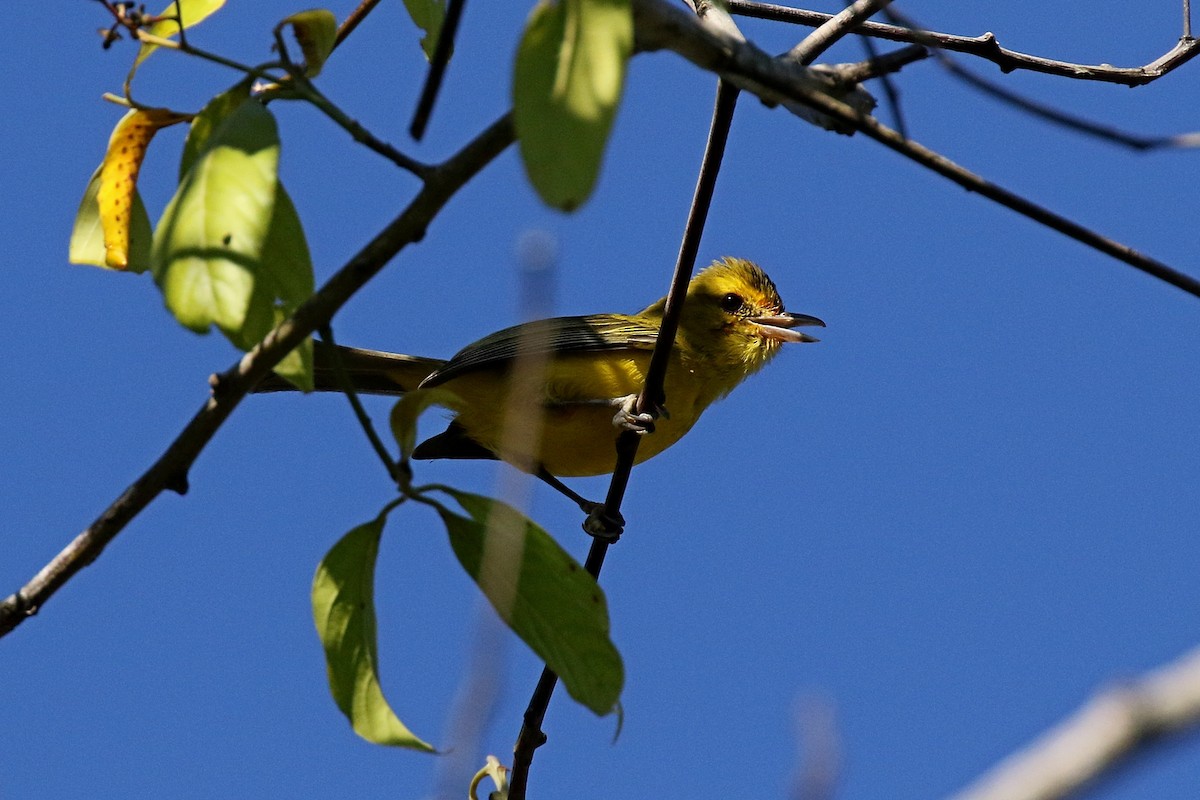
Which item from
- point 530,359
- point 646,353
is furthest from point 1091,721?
point 646,353

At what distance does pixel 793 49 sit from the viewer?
10.9 ft

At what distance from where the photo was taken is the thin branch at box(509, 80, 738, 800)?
328 centimetres

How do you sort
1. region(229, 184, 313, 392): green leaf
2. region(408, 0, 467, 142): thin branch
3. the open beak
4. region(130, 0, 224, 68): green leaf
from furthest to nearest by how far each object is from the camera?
the open beak → region(130, 0, 224, 68): green leaf → region(229, 184, 313, 392): green leaf → region(408, 0, 467, 142): thin branch

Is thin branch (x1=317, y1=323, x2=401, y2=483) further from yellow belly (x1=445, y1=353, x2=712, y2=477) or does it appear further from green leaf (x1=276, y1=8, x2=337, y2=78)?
yellow belly (x1=445, y1=353, x2=712, y2=477)

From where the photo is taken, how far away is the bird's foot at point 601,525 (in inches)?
200

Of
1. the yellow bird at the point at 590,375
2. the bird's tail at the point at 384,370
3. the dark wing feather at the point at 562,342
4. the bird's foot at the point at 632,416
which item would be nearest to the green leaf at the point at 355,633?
the bird's foot at the point at 632,416

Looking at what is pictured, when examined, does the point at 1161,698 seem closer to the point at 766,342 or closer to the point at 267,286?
the point at 267,286

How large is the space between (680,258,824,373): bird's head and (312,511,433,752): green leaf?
4467 mm

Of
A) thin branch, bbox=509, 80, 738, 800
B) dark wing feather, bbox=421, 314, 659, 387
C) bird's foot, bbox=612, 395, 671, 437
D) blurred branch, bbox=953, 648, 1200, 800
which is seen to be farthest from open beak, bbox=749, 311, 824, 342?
blurred branch, bbox=953, 648, 1200, 800

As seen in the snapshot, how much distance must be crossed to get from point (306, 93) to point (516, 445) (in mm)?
859

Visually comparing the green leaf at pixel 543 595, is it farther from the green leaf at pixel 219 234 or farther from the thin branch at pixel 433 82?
the thin branch at pixel 433 82

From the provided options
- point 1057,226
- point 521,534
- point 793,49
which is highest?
point 793,49

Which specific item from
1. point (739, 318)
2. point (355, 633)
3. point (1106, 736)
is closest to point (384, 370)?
point (739, 318)

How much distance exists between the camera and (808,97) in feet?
7.37
